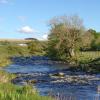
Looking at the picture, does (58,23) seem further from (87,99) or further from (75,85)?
(87,99)

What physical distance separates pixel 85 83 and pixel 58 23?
62.0 m

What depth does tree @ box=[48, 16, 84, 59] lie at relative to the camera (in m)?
96.0

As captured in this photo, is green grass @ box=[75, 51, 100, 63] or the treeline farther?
the treeline

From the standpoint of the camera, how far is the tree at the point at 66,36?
315ft

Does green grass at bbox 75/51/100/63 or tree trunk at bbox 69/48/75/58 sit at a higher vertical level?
tree trunk at bbox 69/48/75/58

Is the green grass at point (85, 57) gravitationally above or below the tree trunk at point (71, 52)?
below

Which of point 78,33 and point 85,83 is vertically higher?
point 78,33

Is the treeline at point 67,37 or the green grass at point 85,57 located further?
the treeline at point 67,37

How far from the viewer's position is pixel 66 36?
9638cm

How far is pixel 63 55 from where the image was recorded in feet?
322

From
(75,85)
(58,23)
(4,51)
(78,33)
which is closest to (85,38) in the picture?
(78,33)

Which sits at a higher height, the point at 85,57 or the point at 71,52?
the point at 71,52

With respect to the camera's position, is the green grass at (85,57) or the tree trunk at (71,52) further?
the tree trunk at (71,52)

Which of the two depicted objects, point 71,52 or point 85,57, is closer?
point 85,57
